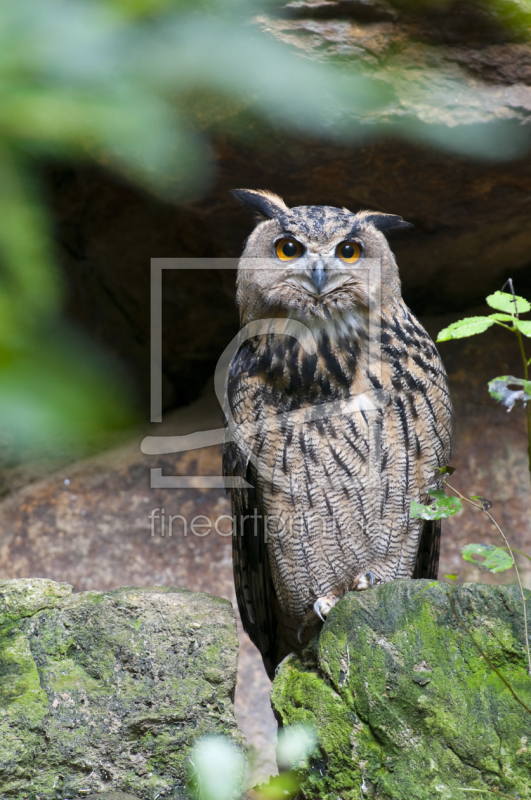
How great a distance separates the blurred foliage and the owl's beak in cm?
130

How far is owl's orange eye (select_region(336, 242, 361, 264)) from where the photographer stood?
6.15ft

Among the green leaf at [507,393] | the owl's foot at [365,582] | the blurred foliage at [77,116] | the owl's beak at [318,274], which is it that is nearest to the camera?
the blurred foliage at [77,116]

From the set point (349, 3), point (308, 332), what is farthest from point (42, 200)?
point (349, 3)

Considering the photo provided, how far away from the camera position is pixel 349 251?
6.21ft

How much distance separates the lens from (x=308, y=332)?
192 centimetres

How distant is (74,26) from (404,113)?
1697mm

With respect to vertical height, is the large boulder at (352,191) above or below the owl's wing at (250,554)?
above

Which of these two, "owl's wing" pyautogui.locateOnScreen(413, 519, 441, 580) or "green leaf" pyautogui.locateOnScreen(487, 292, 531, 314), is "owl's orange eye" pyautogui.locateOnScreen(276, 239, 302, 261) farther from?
"owl's wing" pyautogui.locateOnScreen(413, 519, 441, 580)

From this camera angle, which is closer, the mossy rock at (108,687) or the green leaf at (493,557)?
the green leaf at (493,557)

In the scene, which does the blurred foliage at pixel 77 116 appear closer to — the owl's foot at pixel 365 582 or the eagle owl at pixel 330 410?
the eagle owl at pixel 330 410

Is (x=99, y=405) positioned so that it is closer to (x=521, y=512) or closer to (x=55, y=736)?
(x=55, y=736)

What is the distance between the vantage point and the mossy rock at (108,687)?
142cm

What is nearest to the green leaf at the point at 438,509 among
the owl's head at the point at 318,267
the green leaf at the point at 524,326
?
the green leaf at the point at 524,326

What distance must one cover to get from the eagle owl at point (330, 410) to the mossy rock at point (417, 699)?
1.17 feet
